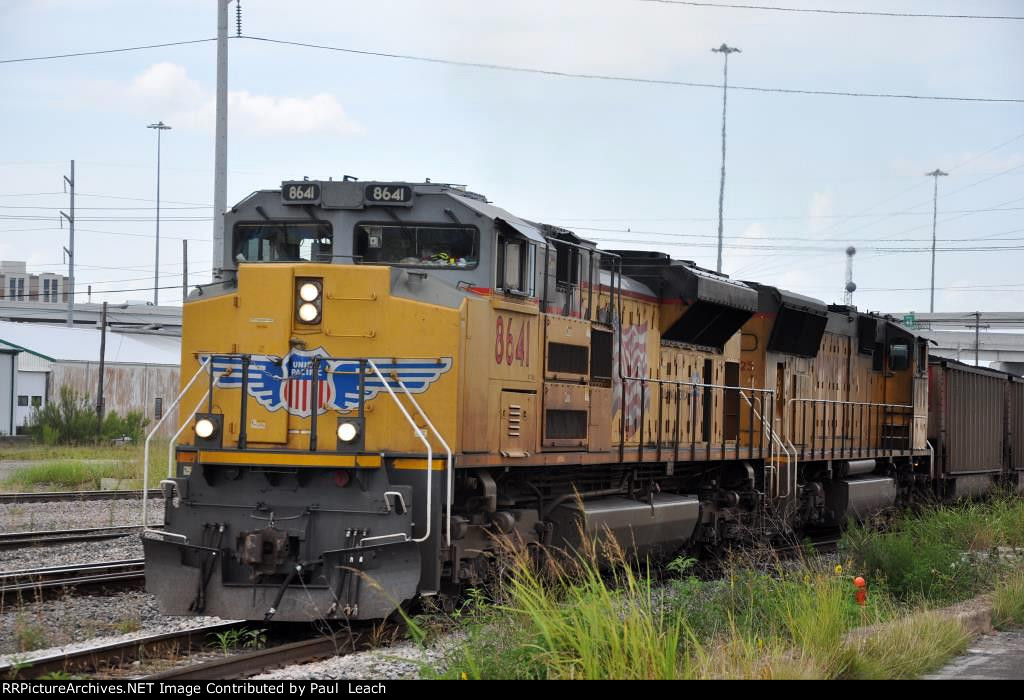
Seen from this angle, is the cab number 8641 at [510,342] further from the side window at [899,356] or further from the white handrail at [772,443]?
the side window at [899,356]

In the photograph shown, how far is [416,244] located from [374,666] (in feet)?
11.7

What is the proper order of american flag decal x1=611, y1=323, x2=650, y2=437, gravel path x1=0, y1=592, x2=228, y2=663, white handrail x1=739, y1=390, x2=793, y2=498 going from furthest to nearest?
white handrail x1=739, y1=390, x2=793, y2=498
american flag decal x1=611, y1=323, x2=650, y2=437
gravel path x1=0, y1=592, x2=228, y2=663

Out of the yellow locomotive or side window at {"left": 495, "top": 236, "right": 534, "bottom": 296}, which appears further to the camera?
side window at {"left": 495, "top": 236, "right": 534, "bottom": 296}

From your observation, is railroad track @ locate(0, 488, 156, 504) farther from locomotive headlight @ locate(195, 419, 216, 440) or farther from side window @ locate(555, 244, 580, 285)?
side window @ locate(555, 244, 580, 285)

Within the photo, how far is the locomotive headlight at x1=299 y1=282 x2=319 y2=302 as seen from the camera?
890 cm

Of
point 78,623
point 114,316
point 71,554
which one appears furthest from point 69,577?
point 114,316

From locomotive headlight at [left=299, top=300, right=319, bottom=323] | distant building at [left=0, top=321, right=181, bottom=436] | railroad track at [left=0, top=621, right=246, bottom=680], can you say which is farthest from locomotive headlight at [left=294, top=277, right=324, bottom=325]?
distant building at [left=0, top=321, right=181, bottom=436]

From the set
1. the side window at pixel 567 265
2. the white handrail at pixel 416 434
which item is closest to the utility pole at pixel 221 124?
the side window at pixel 567 265

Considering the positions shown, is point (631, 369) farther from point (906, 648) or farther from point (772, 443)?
point (906, 648)

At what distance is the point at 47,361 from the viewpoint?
146 ft

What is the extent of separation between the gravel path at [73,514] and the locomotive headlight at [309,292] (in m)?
9.17

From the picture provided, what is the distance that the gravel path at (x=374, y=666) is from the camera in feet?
23.3

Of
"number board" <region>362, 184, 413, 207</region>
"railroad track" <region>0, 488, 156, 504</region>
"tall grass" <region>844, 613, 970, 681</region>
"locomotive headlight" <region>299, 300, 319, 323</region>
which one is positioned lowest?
"railroad track" <region>0, 488, 156, 504</region>

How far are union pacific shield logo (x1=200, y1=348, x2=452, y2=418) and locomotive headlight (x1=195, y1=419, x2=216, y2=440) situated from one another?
0.33 metres
